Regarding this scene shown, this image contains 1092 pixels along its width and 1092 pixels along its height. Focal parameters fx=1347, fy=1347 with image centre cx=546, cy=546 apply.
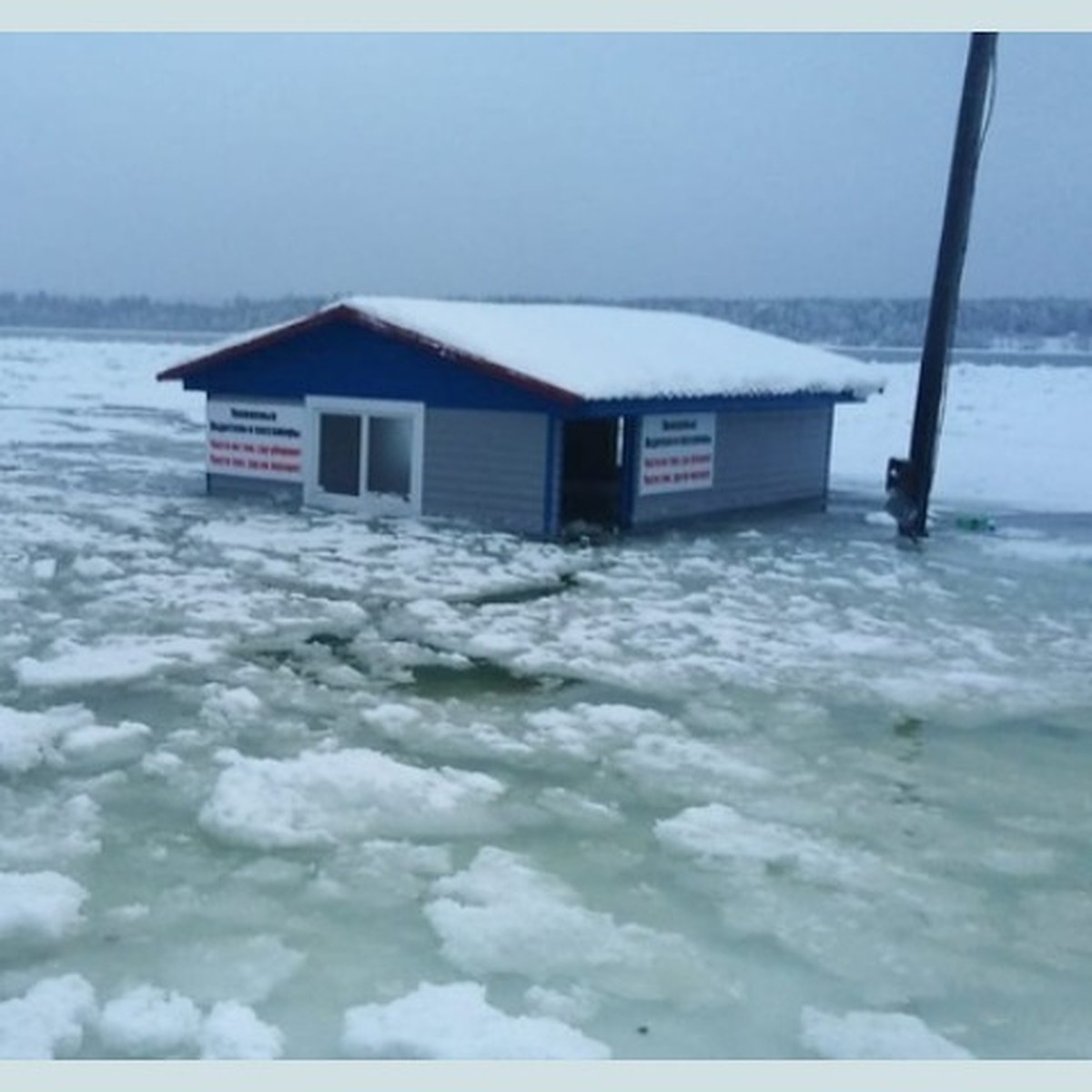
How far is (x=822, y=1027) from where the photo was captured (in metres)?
5.22

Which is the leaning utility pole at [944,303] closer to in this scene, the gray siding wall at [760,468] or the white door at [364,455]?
the gray siding wall at [760,468]

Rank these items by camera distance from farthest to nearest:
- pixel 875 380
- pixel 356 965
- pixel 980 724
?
pixel 875 380
pixel 980 724
pixel 356 965

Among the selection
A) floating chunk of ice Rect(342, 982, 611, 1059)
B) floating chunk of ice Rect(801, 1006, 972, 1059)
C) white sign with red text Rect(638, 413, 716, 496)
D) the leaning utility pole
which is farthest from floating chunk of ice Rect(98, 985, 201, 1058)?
the leaning utility pole

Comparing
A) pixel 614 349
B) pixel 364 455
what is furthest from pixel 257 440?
pixel 614 349

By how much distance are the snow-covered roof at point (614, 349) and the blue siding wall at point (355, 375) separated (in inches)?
13.5

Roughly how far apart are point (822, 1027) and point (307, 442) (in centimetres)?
1513

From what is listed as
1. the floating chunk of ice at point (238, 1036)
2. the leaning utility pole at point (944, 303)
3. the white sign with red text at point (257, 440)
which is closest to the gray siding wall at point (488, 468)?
the white sign with red text at point (257, 440)

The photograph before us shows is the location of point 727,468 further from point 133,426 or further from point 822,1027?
point 133,426

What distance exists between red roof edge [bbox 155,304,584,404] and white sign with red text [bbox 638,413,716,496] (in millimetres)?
1904

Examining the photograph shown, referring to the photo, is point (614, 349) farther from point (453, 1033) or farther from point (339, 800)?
point (453, 1033)

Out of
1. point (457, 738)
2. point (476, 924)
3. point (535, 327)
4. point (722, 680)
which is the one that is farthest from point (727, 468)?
point (476, 924)

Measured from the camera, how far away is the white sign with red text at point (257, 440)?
19.5 meters

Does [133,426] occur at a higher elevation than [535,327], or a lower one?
lower

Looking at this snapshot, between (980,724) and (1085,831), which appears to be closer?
(1085,831)
